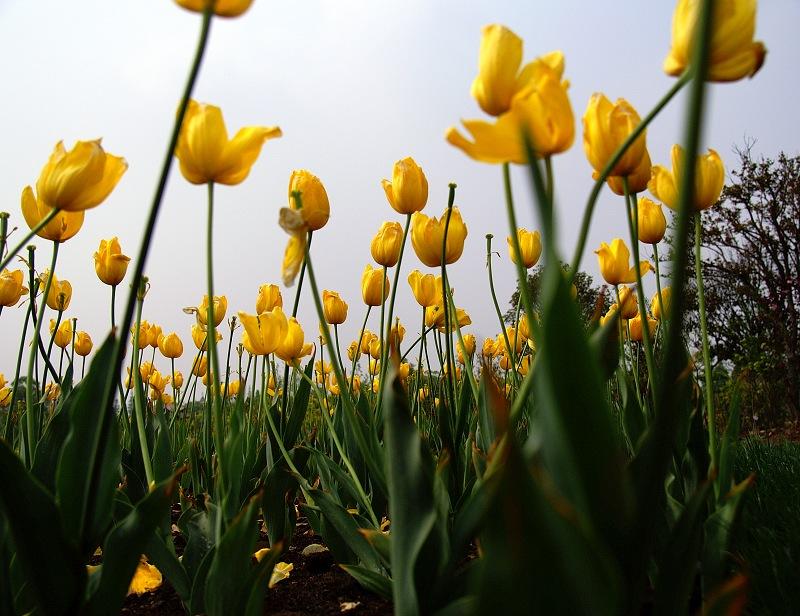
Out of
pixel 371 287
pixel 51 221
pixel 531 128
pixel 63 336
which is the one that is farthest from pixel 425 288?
pixel 63 336

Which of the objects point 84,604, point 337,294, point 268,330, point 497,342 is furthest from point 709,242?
point 84,604

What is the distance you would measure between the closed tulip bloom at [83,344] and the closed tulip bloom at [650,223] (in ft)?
9.50

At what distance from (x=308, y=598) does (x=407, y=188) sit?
1048 mm

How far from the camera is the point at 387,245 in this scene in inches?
69.3

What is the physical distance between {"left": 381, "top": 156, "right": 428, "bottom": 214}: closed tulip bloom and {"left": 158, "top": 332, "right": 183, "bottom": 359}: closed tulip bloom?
2.31 meters

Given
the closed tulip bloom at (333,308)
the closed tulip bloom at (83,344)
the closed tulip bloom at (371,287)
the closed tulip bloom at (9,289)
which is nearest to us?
the closed tulip bloom at (9,289)

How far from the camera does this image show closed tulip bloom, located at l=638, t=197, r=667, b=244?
1.63 metres

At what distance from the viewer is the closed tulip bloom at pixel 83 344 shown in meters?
3.21

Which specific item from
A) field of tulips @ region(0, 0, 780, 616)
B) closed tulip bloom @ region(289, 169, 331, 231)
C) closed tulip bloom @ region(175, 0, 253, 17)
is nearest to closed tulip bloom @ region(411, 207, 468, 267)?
field of tulips @ region(0, 0, 780, 616)

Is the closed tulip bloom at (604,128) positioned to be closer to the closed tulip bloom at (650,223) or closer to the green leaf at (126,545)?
the closed tulip bloom at (650,223)

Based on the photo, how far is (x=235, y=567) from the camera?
0.99 m

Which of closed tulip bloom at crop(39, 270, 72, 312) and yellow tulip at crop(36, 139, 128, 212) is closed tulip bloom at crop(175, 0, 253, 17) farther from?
closed tulip bloom at crop(39, 270, 72, 312)

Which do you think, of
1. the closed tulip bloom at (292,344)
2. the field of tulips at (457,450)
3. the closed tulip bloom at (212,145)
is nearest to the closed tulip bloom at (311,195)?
the field of tulips at (457,450)

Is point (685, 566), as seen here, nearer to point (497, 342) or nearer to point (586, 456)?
point (586, 456)
